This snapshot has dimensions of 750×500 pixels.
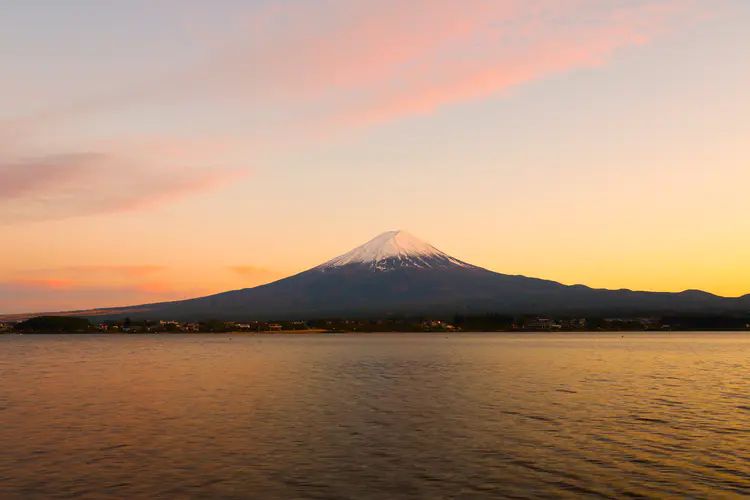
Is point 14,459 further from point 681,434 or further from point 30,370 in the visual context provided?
point 30,370

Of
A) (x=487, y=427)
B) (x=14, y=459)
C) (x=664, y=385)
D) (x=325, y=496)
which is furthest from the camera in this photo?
(x=664, y=385)

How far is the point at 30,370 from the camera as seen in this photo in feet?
328

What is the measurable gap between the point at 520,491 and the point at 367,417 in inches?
869

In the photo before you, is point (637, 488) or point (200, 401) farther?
point (200, 401)

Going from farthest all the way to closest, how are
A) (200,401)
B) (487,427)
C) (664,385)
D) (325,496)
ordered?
(664,385) < (200,401) < (487,427) < (325,496)

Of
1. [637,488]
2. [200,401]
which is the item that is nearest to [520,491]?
[637,488]

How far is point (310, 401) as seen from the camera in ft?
184

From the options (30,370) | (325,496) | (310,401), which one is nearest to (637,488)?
(325,496)

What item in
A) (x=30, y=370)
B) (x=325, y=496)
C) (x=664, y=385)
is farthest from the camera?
(x=30, y=370)

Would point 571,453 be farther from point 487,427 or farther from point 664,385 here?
point 664,385

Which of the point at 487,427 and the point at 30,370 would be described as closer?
the point at 487,427

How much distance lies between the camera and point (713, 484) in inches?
1033

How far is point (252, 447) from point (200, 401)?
22.9m

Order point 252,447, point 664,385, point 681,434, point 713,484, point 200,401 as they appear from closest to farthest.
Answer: point 713,484 < point 252,447 < point 681,434 < point 200,401 < point 664,385
